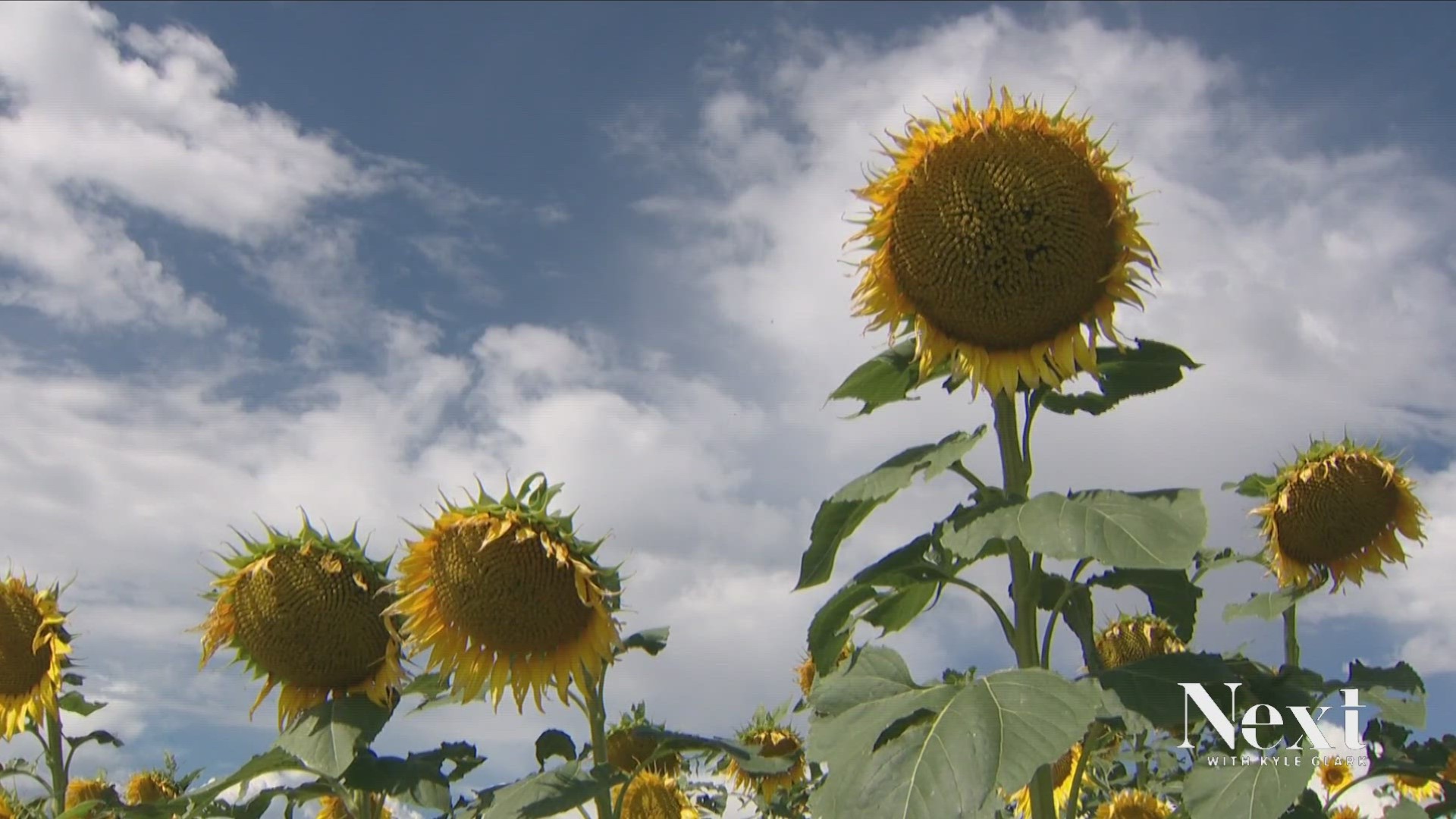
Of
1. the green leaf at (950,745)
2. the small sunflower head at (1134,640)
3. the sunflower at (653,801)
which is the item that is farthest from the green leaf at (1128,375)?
the small sunflower head at (1134,640)

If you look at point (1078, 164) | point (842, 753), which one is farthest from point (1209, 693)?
point (1078, 164)

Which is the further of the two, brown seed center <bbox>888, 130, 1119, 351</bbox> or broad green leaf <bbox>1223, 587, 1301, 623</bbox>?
broad green leaf <bbox>1223, 587, 1301, 623</bbox>

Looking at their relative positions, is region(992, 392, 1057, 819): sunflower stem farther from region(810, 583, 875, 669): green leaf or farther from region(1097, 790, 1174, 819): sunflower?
region(1097, 790, 1174, 819): sunflower

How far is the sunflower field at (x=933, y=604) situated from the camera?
3.03m

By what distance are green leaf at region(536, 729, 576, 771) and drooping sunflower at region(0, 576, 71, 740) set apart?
293 centimetres

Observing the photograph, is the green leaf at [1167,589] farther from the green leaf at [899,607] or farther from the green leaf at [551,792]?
the green leaf at [551,792]

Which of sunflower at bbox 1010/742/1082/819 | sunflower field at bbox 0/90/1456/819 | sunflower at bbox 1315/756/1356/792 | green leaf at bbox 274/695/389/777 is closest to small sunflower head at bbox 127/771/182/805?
sunflower field at bbox 0/90/1456/819

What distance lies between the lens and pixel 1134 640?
251 inches

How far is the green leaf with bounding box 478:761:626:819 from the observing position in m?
3.68

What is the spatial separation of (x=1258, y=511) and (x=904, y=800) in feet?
12.0

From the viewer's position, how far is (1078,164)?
373 cm

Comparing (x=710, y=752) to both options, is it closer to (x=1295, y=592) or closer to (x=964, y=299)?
(x=964, y=299)

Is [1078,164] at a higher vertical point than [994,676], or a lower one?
higher

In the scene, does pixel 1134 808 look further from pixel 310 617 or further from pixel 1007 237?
pixel 310 617
